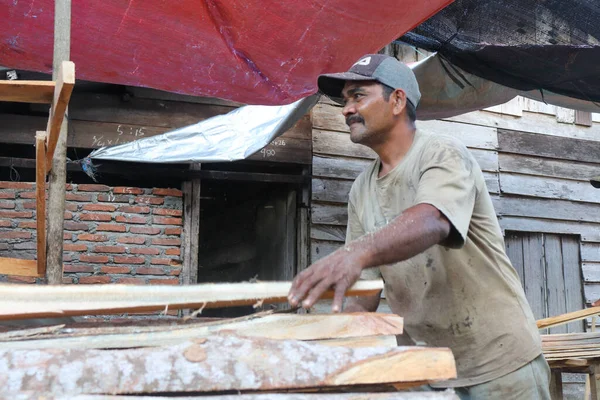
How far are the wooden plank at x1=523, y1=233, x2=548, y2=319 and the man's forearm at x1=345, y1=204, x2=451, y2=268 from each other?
564 centimetres

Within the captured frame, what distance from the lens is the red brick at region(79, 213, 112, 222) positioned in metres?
5.33

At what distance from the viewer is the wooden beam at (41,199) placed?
2648 millimetres

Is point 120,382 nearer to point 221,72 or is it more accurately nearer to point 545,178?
point 221,72

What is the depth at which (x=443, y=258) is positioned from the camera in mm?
2348

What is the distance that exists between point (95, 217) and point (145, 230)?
41 cm

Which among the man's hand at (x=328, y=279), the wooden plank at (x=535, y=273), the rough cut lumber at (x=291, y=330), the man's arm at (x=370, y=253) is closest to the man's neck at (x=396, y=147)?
Answer: the man's arm at (x=370, y=253)

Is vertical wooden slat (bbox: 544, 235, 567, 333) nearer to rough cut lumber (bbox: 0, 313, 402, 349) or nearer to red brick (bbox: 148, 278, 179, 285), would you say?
red brick (bbox: 148, 278, 179, 285)

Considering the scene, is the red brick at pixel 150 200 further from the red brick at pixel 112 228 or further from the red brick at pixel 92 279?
the red brick at pixel 92 279

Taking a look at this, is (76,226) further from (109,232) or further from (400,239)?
(400,239)

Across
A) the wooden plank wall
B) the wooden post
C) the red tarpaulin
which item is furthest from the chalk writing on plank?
the wooden post

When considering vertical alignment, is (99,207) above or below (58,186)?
above

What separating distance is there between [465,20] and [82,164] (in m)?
3.07

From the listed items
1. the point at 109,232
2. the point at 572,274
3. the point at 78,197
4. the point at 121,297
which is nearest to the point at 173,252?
the point at 109,232

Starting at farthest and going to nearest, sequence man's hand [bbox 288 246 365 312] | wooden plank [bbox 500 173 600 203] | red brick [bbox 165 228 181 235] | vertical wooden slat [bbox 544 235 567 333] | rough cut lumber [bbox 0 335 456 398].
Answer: vertical wooden slat [bbox 544 235 567 333] → wooden plank [bbox 500 173 600 203] → red brick [bbox 165 228 181 235] → man's hand [bbox 288 246 365 312] → rough cut lumber [bbox 0 335 456 398]
